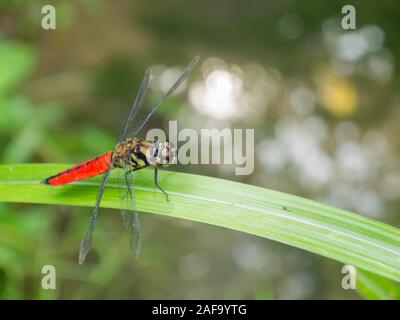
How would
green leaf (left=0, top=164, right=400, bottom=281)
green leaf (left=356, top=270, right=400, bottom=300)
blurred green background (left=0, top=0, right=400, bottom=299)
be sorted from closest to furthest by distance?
green leaf (left=0, top=164, right=400, bottom=281) → green leaf (left=356, top=270, right=400, bottom=300) → blurred green background (left=0, top=0, right=400, bottom=299)

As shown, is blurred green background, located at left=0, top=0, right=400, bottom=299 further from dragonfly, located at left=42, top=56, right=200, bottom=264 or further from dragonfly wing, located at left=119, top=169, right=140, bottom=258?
dragonfly wing, located at left=119, top=169, right=140, bottom=258

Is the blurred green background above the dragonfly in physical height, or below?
above

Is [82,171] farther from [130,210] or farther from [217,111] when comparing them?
[217,111]

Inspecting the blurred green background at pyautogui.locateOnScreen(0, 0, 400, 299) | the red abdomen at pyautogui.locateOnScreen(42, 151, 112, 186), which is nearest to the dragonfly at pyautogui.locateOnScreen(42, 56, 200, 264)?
the red abdomen at pyautogui.locateOnScreen(42, 151, 112, 186)

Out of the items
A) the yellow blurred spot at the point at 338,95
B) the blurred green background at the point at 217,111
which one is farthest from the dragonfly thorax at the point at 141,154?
the yellow blurred spot at the point at 338,95
